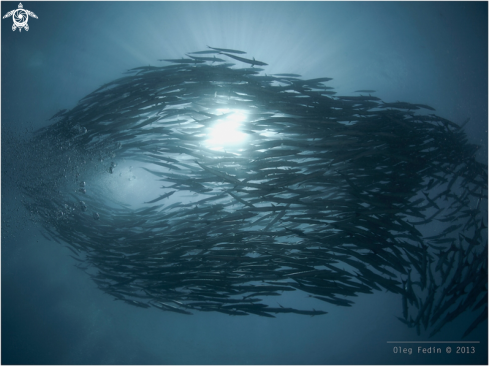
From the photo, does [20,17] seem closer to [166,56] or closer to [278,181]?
[166,56]

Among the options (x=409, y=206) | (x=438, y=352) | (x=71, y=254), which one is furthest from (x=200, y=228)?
(x=438, y=352)

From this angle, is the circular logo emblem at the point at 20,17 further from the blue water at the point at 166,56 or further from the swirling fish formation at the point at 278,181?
the swirling fish formation at the point at 278,181

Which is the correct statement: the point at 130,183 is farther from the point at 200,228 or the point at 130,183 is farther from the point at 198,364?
the point at 198,364

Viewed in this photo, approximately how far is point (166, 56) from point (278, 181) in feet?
4.79

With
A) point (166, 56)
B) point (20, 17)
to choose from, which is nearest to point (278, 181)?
point (166, 56)

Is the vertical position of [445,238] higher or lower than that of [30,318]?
higher

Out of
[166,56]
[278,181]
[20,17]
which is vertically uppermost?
[20,17]

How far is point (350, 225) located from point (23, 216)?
9.74ft

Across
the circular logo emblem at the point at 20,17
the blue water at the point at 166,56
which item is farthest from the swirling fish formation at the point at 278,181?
the circular logo emblem at the point at 20,17

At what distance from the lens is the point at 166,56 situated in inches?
67.2

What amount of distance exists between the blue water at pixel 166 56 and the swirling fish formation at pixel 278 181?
37 cm

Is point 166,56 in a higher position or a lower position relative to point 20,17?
lower

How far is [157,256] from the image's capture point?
147 cm

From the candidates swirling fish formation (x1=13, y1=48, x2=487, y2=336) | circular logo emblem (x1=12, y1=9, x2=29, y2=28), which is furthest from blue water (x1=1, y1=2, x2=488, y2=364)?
swirling fish formation (x1=13, y1=48, x2=487, y2=336)
